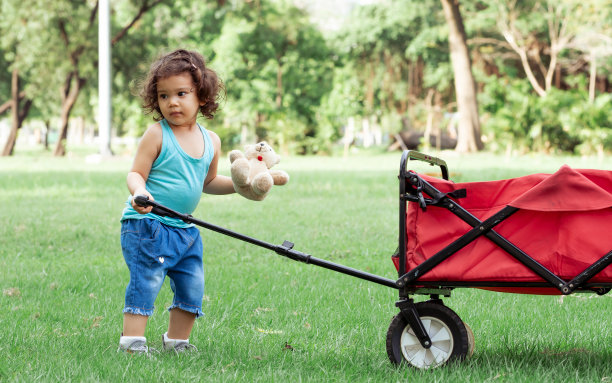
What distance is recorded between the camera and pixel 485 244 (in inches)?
118

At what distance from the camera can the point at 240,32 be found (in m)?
29.0

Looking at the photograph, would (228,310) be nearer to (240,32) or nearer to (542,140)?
(542,140)

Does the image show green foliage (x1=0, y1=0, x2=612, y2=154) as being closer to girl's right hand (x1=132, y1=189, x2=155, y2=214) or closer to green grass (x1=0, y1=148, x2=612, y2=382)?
green grass (x1=0, y1=148, x2=612, y2=382)

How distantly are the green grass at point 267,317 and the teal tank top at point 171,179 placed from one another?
60cm

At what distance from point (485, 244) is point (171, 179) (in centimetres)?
135

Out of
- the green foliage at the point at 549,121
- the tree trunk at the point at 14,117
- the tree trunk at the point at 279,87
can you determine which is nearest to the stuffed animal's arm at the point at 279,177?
the green foliage at the point at 549,121

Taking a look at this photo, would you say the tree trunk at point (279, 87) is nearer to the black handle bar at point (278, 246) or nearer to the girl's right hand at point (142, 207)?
the girl's right hand at point (142, 207)

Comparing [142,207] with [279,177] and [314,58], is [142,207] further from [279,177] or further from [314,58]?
[314,58]

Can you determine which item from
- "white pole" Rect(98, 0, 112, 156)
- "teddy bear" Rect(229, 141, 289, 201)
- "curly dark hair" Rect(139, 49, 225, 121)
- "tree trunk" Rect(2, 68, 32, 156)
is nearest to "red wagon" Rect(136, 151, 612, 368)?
"teddy bear" Rect(229, 141, 289, 201)

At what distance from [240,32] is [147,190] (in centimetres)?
2630

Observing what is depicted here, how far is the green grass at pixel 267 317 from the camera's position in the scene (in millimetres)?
3090

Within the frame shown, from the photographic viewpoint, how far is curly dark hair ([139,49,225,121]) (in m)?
3.42

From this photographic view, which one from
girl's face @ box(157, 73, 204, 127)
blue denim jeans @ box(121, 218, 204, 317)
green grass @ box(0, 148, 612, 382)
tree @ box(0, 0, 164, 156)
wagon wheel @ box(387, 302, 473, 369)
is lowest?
green grass @ box(0, 148, 612, 382)

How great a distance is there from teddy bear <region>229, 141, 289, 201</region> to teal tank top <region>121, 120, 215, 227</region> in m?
0.21
